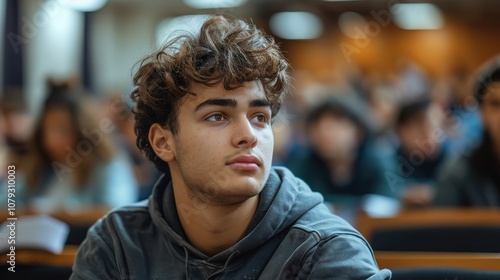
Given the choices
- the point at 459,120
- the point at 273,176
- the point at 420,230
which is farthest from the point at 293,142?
the point at 273,176

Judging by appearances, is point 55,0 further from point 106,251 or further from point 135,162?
point 106,251

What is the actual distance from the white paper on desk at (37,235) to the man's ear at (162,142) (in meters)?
0.47

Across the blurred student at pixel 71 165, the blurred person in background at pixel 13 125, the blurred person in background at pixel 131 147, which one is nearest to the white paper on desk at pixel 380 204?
the blurred person in background at pixel 131 147

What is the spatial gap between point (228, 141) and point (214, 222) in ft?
0.67

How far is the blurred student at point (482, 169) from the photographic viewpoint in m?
3.39

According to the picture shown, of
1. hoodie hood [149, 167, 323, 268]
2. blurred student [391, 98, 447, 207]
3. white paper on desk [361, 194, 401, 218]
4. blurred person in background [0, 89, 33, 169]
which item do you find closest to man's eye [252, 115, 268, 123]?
hoodie hood [149, 167, 323, 268]

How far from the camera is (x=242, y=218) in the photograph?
175cm

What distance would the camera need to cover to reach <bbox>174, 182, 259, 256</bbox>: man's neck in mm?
1743

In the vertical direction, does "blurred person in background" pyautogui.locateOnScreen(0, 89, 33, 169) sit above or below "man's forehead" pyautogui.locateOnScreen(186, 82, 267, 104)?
below

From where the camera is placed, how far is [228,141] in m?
1.67

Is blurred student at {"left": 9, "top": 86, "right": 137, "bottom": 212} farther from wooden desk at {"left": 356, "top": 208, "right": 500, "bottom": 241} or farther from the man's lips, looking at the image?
the man's lips

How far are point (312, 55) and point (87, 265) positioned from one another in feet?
38.1

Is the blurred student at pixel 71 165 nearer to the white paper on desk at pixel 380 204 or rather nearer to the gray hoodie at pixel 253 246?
the white paper on desk at pixel 380 204

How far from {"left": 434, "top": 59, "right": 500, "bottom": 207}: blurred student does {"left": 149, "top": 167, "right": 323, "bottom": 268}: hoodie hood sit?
1766 mm
